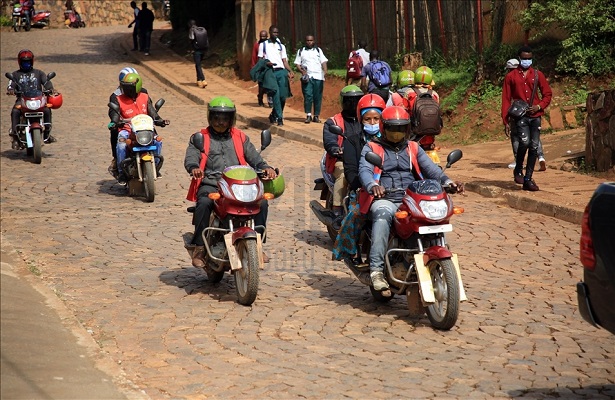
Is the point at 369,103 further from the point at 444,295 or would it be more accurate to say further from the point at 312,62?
the point at 312,62

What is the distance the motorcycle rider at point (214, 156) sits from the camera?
32.2ft

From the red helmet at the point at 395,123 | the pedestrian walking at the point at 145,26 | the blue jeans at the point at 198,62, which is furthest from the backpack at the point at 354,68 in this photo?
the pedestrian walking at the point at 145,26

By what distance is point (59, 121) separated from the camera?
76.5 ft

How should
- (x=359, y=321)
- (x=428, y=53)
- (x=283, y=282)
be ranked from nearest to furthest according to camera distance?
(x=359, y=321)
(x=283, y=282)
(x=428, y=53)

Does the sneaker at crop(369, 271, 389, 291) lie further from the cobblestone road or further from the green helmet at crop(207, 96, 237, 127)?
the green helmet at crop(207, 96, 237, 127)


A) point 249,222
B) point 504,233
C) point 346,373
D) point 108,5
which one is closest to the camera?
point 346,373

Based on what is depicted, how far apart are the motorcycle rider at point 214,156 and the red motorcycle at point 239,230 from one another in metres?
0.10

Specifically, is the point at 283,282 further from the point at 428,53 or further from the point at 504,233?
the point at 428,53

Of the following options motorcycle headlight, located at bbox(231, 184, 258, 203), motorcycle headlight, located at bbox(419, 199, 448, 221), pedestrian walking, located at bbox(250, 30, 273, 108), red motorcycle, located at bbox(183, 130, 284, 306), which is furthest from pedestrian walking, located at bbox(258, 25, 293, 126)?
motorcycle headlight, located at bbox(419, 199, 448, 221)

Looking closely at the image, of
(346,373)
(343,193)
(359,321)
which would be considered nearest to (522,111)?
(343,193)

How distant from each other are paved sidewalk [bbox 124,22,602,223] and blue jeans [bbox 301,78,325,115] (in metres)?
0.43

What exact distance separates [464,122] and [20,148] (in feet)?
26.4

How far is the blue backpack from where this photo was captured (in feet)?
58.2

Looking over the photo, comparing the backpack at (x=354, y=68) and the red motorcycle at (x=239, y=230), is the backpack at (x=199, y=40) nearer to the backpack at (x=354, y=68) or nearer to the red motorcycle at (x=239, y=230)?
the backpack at (x=354, y=68)
